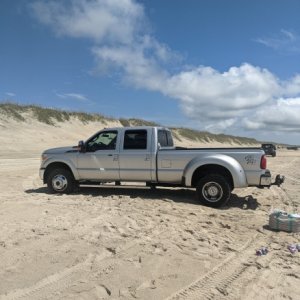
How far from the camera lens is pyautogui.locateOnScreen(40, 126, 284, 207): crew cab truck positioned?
33.9 feet

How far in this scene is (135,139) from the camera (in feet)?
38.3

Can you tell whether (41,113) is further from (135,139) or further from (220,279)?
(220,279)

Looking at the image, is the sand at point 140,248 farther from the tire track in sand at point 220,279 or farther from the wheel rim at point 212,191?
the wheel rim at point 212,191

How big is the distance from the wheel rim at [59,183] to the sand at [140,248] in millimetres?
406

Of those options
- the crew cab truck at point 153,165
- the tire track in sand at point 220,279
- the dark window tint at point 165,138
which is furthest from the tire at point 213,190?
the tire track in sand at point 220,279

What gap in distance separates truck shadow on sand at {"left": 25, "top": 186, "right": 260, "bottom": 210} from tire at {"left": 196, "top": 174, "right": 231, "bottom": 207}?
23cm

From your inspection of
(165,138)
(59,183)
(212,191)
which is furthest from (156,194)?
(59,183)

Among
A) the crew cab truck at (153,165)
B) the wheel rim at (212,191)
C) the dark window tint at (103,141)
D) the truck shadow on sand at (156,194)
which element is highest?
the dark window tint at (103,141)

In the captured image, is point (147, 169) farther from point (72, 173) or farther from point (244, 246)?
point (244, 246)

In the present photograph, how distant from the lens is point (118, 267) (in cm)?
579

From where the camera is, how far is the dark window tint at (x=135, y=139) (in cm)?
1154

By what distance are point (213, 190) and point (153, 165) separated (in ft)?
5.61

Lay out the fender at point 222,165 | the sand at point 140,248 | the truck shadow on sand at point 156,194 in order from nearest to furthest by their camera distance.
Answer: the sand at point 140,248 < the fender at point 222,165 < the truck shadow on sand at point 156,194

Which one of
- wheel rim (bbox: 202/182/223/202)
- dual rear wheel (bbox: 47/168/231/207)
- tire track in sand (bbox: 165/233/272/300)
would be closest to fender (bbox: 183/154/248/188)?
dual rear wheel (bbox: 47/168/231/207)
